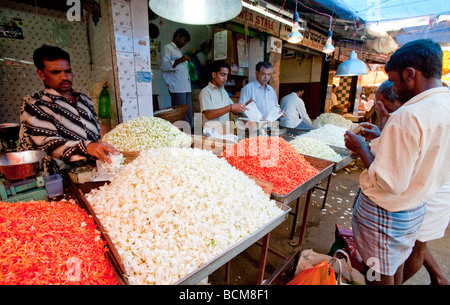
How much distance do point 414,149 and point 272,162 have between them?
3.99ft

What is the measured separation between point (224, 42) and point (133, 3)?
3.02 m

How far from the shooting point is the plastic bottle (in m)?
3.47

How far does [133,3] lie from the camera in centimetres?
320

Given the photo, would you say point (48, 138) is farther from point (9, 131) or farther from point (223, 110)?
point (223, 110)

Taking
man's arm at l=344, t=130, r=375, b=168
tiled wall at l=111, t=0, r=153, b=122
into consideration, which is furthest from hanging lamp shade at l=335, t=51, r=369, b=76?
tiled wall at l=111, t=0, r=153, b=122

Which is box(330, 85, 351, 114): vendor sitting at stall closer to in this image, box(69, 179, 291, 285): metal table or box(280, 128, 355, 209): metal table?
box(280, 128, 355, 209): metal table

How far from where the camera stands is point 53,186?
61.7 inches

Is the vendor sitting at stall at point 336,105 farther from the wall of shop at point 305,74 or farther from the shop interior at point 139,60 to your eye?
the shop interior at point 139,60

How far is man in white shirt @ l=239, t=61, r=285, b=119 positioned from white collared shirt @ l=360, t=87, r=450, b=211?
295 cm

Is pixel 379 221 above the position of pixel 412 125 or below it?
below

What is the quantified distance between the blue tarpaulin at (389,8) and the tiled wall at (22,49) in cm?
558

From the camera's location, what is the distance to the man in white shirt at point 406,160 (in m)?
1.38
